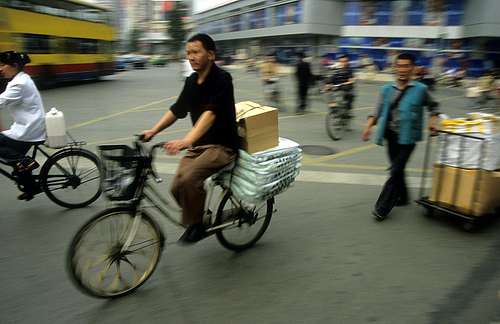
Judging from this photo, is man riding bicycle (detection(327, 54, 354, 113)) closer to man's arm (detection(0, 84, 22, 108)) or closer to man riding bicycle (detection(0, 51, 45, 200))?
man riding bicycle (detection(0, 51, 45, 200))

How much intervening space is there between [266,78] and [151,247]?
1073cm

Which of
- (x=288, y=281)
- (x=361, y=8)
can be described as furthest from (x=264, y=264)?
(x=361, y=8)

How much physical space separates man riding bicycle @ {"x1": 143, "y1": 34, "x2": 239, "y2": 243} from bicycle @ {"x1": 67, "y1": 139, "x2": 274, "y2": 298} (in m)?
0.20

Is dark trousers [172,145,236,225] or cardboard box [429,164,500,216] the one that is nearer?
dark trousers [172,145,236,225]

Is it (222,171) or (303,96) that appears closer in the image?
(222,171)

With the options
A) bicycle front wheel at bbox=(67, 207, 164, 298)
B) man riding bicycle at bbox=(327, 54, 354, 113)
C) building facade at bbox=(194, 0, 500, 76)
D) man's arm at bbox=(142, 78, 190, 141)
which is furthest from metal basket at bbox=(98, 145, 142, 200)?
building facade at bbox=(194, 0, 500, 76)

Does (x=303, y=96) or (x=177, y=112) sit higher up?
(x=177, y=112)

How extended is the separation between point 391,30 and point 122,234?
31.4 meters

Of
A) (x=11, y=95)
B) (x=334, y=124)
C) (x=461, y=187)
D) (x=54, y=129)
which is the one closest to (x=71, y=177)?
(x=54, y=129)

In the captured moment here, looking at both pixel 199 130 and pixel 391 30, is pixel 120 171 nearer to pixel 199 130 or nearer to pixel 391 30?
pixel 199 130

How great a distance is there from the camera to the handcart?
426 centimetres

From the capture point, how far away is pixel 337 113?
896 centimetres

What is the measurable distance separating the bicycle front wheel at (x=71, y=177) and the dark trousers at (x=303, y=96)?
329 inches

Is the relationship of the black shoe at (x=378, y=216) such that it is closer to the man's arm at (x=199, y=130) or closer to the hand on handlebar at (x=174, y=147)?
the man's arm at (x=199, y=130)
